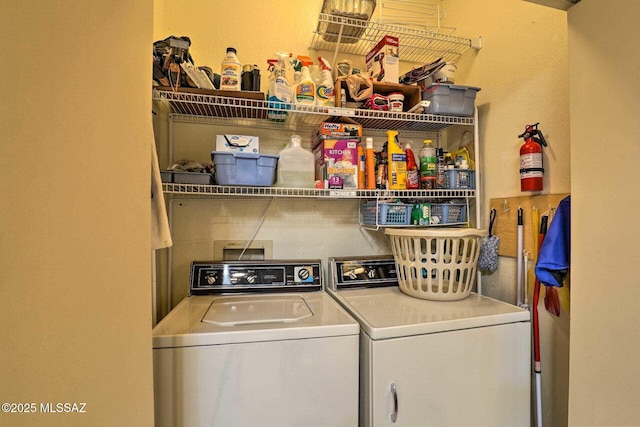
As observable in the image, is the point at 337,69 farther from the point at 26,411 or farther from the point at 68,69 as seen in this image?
the point at 26,411

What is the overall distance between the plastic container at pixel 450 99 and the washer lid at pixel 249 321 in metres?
1.13

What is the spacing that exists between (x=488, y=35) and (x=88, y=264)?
78.5 inches

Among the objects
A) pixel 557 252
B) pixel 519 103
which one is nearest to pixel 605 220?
pixel 557 252

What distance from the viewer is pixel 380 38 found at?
1702mm

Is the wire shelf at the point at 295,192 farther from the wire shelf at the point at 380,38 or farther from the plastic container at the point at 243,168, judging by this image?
the wire shelf at the point at 380,38

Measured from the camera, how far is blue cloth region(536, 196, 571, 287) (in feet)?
3.28

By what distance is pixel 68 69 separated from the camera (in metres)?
0.49

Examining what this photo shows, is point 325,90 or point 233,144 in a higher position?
point 325,90

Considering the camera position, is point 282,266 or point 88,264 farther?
point 282,266

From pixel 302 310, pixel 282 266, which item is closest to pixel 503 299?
pixel 302 310

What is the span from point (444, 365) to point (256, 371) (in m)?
A: 0.66

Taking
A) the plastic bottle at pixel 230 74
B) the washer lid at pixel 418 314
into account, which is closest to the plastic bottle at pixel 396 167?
the washer lid at pixel 418 314

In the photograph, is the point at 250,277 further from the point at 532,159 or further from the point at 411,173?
the point at 532,159

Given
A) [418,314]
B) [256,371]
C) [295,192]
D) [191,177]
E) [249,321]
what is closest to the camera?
[256,371]
